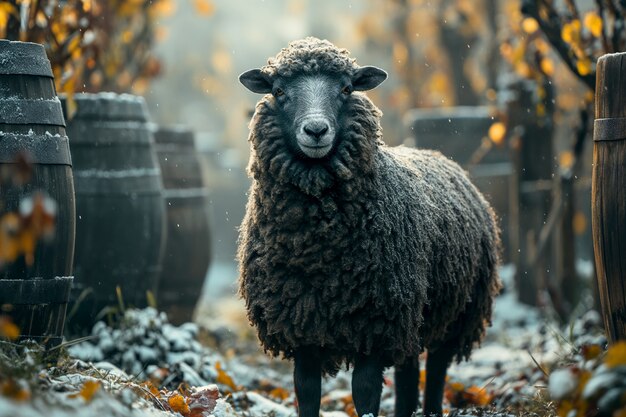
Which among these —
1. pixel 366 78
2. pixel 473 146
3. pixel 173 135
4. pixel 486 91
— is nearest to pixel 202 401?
pixel 366 78

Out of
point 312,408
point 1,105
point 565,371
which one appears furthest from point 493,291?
point 1,105

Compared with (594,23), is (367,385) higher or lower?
lower

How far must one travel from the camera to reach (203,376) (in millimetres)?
5414

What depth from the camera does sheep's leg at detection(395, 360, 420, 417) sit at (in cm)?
504

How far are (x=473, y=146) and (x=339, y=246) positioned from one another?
23.4 ft

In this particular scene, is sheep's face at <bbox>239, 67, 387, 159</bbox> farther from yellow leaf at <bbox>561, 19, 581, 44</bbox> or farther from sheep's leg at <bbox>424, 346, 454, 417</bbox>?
yellow leaf at <bbox>561, 19, 581, 44</bbox>

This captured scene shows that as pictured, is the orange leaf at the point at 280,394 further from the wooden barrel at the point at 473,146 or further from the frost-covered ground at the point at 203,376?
the wooden barrel at the point at 473,146

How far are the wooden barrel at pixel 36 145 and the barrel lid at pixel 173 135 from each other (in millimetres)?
3324

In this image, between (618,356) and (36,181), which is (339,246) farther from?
(618,356)

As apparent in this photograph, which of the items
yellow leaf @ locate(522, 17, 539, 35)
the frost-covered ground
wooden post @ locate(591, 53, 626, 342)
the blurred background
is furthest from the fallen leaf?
yellow leaf @ locate(522, 17, 539, 35)

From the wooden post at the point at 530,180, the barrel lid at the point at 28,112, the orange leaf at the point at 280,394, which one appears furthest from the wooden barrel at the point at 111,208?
the wooden post at the point at 530,180

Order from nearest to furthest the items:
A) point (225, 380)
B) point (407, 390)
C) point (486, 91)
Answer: point (407, 390), point (225, 380), point (486, 91)

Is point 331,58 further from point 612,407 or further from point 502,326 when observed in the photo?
point 502,326

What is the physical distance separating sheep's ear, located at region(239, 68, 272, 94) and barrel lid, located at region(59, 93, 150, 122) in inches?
71.7
